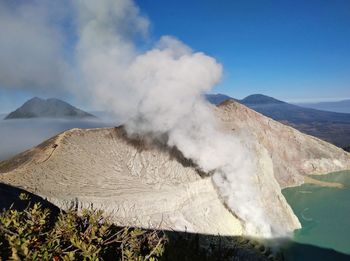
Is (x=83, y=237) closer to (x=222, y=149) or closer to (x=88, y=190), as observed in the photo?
(x=88, y=190)

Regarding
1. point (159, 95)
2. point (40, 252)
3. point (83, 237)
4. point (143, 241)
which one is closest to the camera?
point (40, 252)

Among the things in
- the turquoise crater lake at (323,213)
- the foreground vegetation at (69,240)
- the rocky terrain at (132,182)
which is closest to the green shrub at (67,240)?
the foreground vegetation at (69,240)

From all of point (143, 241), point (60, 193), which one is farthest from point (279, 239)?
point (143, 241)

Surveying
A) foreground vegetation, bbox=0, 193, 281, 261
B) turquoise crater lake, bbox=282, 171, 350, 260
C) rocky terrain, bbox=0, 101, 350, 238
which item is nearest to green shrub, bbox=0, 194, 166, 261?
foreground vegetation, bbox=0, 193, 281, 261

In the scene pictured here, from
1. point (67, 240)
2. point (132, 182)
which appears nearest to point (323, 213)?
point (132, 182)

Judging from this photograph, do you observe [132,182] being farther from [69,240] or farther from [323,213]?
[69,240]

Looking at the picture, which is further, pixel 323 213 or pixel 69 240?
pixel 323 213
